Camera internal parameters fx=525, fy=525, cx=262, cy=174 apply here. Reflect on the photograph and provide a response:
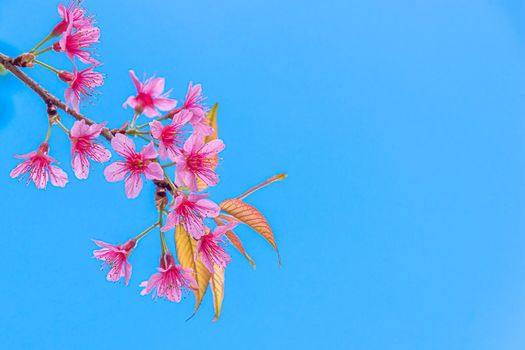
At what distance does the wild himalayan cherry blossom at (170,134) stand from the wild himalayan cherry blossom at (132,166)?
3 centimetres

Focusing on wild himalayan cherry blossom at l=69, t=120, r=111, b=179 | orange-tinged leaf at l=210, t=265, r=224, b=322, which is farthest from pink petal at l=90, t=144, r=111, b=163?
orange-tinged leaf at l=210, t=265, r=224, b=322

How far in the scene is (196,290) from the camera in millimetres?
708

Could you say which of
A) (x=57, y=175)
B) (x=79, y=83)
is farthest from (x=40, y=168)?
(x=79, y=83)

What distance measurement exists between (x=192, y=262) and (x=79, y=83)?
29 centimetres

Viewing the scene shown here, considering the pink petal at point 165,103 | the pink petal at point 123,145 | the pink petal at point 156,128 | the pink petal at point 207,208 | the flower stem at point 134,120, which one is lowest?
the pink petal at point 207,208

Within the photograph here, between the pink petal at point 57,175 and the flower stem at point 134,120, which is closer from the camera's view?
the flower stem at point 134,120

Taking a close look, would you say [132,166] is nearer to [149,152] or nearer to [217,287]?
[149,152]

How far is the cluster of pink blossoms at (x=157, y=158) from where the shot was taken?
2.10 ft

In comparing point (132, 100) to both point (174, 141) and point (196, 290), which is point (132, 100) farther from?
point (196, 290)

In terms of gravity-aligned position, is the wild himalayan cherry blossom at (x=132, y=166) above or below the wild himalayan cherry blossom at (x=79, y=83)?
below

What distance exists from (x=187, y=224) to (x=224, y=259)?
9cm

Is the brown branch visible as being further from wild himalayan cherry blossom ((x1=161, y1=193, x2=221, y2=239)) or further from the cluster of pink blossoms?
wild himalayan cherry blossom ((x1=161, y1=193, x2=221, y2=239))

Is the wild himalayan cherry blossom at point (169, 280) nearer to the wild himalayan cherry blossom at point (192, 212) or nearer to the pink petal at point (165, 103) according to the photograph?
the wild himalayan cherry blossom at point (192, 212)

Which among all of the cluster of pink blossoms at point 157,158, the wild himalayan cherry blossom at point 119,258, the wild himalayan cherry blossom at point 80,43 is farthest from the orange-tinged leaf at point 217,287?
the wild himalayan cherry blossom at point 80,43
